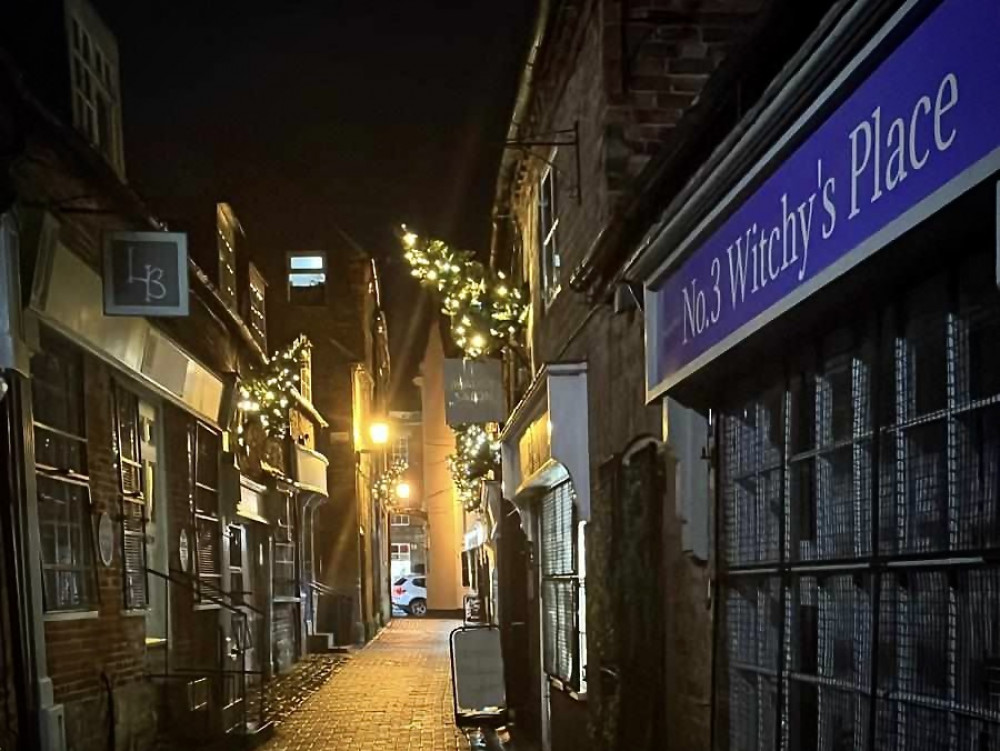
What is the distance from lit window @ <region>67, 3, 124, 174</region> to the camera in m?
9.39

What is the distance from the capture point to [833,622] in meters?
3.63

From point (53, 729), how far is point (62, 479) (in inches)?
78.3

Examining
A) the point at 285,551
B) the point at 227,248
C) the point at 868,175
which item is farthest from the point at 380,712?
the point at 868,175

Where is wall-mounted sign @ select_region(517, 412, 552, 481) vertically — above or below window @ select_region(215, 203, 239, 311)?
below

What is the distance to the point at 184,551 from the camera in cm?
1220

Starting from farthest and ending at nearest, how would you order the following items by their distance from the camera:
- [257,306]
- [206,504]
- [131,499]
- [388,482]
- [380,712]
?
1. [388,482]
2. [257,306]
3. [380,712]
4. [206,504]
5. [131,499]

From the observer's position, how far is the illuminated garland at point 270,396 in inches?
661

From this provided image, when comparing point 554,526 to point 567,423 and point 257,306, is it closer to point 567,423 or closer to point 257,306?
point 567,423

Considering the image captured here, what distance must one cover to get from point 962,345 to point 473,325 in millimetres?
10544

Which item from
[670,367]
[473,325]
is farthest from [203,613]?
[670,367]

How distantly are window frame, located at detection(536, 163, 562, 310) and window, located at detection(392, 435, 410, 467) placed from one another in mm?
43343

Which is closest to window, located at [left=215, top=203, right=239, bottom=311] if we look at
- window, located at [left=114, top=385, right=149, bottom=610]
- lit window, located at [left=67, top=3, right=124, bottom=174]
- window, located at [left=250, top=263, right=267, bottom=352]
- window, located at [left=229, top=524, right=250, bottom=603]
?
window, located at [left=250, top=263, right=267, bottom=352]

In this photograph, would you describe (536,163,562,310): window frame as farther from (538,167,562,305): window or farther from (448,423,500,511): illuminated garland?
(448,423,500,511): illuminated garland

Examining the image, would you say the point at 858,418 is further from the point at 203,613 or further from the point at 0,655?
the point at 203,613
